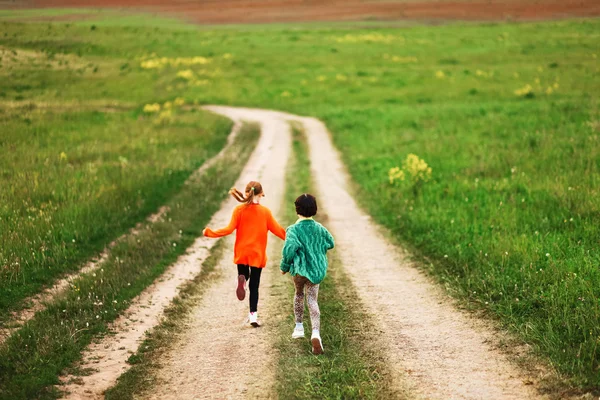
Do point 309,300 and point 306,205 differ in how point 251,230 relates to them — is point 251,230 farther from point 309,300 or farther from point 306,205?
point 309,300

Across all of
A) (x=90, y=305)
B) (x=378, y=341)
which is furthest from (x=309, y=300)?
(x=90, y=305)

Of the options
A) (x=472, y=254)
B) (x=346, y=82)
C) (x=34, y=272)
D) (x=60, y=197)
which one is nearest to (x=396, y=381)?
(x=472, y=254)

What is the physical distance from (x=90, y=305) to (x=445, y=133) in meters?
20.6

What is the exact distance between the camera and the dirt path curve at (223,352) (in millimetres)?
6523

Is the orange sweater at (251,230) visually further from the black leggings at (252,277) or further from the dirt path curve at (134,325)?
the dirt path curve at (134,325)

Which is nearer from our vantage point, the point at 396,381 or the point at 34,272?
the point at 396,381

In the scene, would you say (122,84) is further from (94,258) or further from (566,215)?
(566,215)

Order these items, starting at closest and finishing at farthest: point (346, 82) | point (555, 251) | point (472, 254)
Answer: point (555, 251), point (472, 254), point (346, 82)

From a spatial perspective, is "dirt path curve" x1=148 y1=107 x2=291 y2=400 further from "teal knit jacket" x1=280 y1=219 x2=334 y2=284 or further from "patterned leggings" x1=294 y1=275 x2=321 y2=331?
"teal knit jacket" x1=280 y1=219 x2=334 y2=284

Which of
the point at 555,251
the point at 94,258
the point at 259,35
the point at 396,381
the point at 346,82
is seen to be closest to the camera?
the point at 396,381

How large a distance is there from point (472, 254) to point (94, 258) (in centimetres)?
751

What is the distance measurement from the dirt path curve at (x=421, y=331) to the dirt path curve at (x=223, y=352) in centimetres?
32

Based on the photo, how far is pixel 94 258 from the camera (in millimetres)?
11977

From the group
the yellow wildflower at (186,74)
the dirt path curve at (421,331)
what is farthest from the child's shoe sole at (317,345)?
the yellow wildflower at (186,74)
